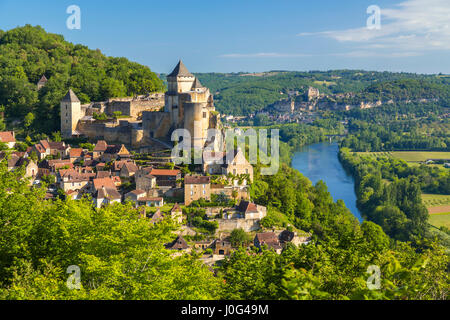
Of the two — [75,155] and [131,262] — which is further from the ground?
[75,155]

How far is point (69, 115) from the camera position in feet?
121

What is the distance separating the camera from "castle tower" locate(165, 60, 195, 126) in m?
32.8

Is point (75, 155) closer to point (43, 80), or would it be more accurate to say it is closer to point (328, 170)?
point (43, 80)

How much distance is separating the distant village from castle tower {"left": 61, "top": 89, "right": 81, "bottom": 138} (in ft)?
0.26

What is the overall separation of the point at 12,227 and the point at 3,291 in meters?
2.88

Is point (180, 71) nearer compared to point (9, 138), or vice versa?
point (180, 71)

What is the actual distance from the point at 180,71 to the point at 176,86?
3.73 feet

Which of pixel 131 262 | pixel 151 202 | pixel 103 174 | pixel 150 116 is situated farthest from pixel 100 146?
Answer: pixel 131 262

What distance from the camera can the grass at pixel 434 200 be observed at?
163 ft

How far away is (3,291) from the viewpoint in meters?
9.27

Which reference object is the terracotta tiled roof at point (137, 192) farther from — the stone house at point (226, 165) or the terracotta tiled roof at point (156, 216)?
the stone house at point (226, 165)
